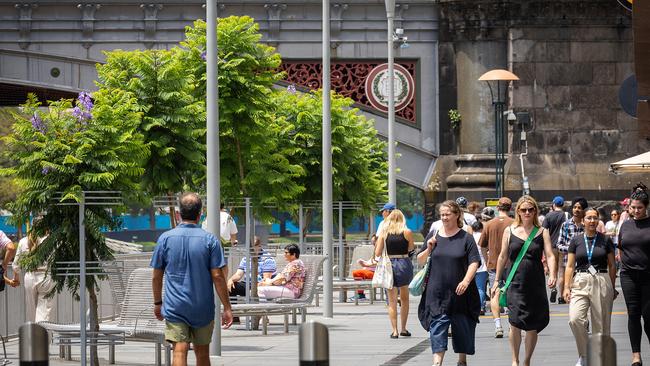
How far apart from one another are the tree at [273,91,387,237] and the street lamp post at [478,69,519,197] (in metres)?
2.97

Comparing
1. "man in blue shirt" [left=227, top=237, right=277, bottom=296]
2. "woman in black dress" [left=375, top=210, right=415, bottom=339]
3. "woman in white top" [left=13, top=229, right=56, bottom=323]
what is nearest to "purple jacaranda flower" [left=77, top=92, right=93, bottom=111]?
"woman in white top" [left=13, top=229, right=56, bottom=323]

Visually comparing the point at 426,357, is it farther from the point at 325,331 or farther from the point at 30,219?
the point at 325,331

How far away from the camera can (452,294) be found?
50.0ft

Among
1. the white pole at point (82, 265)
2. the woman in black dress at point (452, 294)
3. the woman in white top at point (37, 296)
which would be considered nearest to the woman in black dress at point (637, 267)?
the woman in black dress at point (452, 294)

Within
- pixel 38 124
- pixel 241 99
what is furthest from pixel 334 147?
pixel 38 124

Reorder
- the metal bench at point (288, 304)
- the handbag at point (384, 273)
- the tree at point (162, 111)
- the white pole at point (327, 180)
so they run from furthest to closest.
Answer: the white pole at point (327, 180)
the metal bench at point (288, 304)
the handbag at point (384, 273)
the tree at point (162, 111)

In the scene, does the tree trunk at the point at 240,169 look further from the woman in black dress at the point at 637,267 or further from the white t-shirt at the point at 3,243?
the woman in black dress at the point at 637,267

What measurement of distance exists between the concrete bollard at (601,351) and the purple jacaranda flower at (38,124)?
9.83 m

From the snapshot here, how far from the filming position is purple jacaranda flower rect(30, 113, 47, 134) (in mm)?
16406

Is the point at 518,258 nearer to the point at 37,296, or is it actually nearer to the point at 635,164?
the point at 37,296

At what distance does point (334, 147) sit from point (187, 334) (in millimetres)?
19441

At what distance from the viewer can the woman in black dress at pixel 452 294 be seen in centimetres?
1525

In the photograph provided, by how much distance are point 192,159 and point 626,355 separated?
6.39 meters

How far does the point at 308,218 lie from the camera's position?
33562 mm
